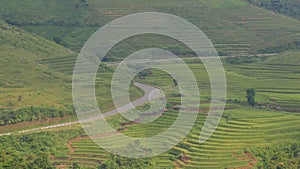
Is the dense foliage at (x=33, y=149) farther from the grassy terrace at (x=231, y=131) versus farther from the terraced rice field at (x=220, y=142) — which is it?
the grassy terrace at (x=231, y=131)

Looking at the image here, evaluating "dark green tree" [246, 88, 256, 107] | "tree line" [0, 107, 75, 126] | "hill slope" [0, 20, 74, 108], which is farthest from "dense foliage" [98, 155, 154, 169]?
"dark green tree" [246, 88, 256, 107]

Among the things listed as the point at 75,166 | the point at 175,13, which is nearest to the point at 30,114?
the point at 75,166

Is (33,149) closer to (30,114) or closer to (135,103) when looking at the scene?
(30,114)

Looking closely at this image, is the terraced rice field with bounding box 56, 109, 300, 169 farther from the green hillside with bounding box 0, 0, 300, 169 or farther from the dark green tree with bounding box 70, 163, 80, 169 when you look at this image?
the dark green tree with bounding box 70, 163, 80, 169

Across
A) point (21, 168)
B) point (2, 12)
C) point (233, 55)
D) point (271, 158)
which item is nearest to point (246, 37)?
point (233, 55)

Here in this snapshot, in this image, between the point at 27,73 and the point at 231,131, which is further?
the point at 27,73

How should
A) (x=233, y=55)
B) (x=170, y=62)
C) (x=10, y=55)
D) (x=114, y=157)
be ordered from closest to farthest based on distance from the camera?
(x=114, y=157)
(x=10, y=55)
(x=170, y=62)
(x=233, y=55)

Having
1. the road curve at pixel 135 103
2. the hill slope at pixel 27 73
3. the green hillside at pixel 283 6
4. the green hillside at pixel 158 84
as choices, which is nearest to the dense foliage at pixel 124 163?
the green hillside at pixel 158 84

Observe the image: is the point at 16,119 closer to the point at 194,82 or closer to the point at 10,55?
the point at 10,55
